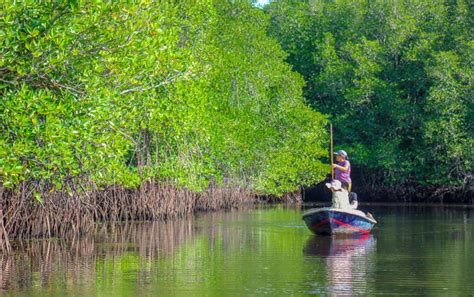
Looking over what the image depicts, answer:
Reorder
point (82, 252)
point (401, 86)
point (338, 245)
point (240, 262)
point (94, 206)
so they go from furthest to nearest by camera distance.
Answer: point (401, 86) → point (94, 206) → point (338, 245) → point (82, 252) → point (240, 262)

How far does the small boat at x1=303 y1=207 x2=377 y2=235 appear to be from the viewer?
19.5m

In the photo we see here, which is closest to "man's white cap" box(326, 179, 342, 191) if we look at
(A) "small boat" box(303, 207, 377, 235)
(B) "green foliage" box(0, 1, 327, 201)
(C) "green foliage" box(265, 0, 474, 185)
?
(A) "small boat" box(303, 207, 377, 235)

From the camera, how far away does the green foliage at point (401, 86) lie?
36000 mm


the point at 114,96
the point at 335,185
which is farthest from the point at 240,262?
the point at 335,185

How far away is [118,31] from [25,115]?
2.00m

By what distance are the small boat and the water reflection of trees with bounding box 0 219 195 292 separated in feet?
8.50

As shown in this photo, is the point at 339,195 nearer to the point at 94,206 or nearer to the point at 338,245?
the point at 338,245

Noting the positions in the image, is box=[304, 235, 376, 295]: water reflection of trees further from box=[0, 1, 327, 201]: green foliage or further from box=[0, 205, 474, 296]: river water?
box=[0, 1, 327, 201]: green foliage

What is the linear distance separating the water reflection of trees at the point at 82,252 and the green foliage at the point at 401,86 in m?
16.3

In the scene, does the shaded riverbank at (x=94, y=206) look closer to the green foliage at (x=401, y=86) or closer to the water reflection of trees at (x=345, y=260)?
the water reflection of trees at (x=345, y=260)

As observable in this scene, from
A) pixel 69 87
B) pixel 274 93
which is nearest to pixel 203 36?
pixel 274 93

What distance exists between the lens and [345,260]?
1525 cm

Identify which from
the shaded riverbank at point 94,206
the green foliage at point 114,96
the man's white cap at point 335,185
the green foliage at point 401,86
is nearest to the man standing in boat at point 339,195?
the man's white cap at point 335,185

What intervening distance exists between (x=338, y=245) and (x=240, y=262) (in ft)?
12.2
